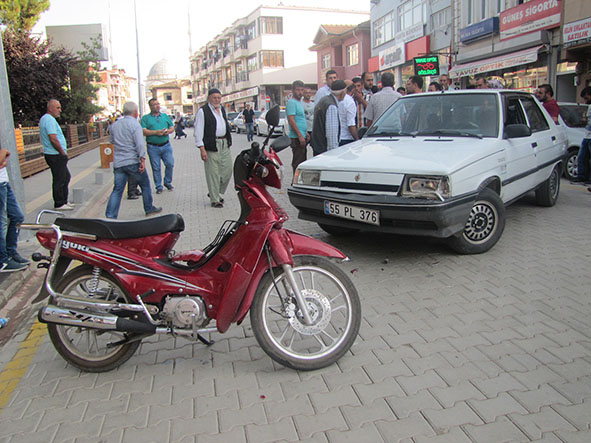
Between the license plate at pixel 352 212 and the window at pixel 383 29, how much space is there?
30028mm

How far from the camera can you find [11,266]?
17.0 ft

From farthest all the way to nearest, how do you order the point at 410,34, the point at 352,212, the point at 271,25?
the point at 271,25, the point at 410,34, the point at 352,212

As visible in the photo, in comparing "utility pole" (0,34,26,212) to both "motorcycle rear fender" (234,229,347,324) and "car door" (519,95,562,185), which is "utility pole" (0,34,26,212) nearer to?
"motorcycle rear fender" (234,229,347,324)

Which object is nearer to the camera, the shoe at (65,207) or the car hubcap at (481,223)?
the car hubcap at (481,223)

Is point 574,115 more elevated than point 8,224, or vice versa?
point 574,115

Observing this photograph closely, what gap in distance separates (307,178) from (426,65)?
14.2 meters

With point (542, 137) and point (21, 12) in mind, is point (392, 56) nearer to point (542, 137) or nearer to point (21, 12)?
point (21, 12)

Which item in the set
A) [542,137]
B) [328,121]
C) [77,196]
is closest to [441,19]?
[328,121]

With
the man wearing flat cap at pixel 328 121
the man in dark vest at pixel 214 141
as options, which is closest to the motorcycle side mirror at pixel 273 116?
the man wearing flat cap at pixel 328 121

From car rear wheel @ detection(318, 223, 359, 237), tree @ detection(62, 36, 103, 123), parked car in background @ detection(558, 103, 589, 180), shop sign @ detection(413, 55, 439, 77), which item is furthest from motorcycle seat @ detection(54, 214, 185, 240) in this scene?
tree @ detection(62, 36, 103, 123)

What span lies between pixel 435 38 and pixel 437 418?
2728cm

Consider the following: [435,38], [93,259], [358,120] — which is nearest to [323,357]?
[93,259]

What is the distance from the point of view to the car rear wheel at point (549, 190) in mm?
7273

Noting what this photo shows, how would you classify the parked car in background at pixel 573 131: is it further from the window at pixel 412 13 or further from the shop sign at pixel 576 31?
the window at pixel 412 13
